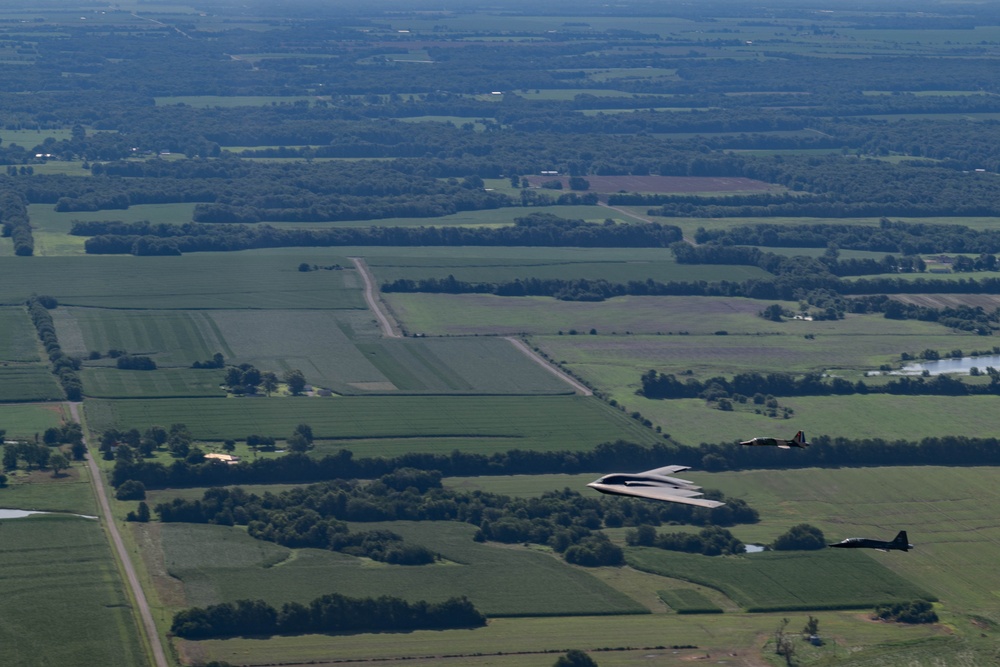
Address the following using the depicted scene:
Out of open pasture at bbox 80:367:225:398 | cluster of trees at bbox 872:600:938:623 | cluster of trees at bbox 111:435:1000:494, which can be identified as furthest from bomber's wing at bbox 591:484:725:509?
open pasture at bbox 80:367:225:398

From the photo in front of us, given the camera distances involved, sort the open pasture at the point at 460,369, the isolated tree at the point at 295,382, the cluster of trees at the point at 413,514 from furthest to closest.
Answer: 1. the open pasture at the point at 460,369
2. the isolated tree at the point at 295,382
3. the cluster of trees at the point at 413,514

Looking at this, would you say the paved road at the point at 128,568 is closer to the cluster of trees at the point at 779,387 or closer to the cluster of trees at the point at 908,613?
the cluster of trees at the point at 908,613

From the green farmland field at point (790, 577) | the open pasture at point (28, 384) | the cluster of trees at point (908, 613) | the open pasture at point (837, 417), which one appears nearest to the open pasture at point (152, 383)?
the open pasture at point (28, 384)

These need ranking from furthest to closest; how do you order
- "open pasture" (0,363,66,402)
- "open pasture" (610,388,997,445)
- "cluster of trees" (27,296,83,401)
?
"cluster of trees" (27,296,83,401)
"open pasture" (0,363,66,402)
"open pasture" (610,388,997,445)

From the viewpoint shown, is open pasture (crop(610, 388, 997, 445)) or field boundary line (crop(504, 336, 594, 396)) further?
field boundary line (crop(504, 336, 594, 396))

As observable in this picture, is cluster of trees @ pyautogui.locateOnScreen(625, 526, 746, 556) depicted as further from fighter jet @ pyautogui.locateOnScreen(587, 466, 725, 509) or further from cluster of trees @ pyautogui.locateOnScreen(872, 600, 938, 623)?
fighter jet @ pyautogui.locateOnScreen(587, 466, 725, 509)
